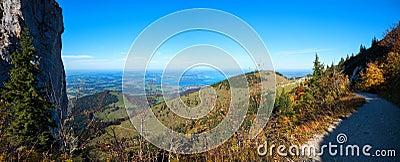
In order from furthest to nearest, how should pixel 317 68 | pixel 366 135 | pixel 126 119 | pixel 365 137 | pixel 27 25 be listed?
pixel 27 25 → pixel 317 68 → pixel 366 135 → pixel 365 137 → pixel 126 119

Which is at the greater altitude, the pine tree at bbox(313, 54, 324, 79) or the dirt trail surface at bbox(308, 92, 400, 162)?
the pine tree at bbox(313, 54, 324, 79)

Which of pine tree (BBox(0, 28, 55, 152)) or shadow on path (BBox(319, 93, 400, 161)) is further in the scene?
pine tree (BBox(0, 28, 55, 152))

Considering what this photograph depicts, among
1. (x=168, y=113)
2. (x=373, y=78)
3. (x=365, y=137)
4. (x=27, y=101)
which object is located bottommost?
(x=365, y=137)

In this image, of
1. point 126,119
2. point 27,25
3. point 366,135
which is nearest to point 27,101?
point 126,119

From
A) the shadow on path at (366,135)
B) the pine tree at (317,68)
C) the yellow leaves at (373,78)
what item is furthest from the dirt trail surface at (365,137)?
the pine tree at (317,68)

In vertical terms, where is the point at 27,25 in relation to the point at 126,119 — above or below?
above

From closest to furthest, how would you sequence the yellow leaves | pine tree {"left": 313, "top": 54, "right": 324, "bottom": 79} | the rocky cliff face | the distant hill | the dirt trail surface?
the distant hill
the dirt trail surface
the yellow leaves
pine tree {"left": 313, "top": 54, "right": 324, "bottom": 79}
the rocky cliff face

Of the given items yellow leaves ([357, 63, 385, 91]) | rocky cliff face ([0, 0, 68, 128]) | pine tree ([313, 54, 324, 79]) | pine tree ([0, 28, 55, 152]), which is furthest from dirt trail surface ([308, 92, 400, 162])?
rocky cliff face ([0, 0, 68, 128])

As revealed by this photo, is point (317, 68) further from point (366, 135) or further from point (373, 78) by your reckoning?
point (366, 135)

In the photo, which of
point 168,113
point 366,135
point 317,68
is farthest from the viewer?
point 317,68

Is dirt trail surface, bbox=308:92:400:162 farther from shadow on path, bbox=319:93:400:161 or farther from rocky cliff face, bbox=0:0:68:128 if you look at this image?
rocky cliff face, bbox=0:0:68:128
